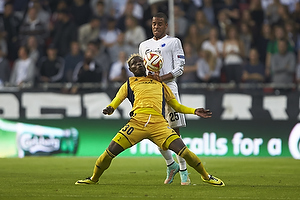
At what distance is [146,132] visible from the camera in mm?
8406

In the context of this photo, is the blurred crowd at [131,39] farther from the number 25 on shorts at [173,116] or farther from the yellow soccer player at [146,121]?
the yellow soccer player at [146,121]

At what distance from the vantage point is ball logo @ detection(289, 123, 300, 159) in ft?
47.8

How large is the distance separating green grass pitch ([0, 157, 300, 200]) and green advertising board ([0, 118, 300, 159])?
0.57 metres

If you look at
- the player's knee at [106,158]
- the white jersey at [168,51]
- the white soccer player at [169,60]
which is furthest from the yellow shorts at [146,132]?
the white jersey at [168,51]

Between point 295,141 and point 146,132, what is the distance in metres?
7.09

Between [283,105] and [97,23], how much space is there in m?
6.16

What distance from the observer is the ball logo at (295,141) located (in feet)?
47.8

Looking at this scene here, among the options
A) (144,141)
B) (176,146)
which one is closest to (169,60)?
(176,146)

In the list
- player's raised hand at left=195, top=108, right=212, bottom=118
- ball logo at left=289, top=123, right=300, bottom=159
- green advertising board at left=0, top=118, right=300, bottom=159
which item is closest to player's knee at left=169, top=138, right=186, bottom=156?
player's raised hand at left=195, top=108, right=212, bottom=118

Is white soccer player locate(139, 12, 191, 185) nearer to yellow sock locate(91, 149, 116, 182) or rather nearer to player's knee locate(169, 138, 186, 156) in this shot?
player's knee locate(169, 138, 186, 156)

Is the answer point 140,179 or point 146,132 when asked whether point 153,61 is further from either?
point 140,179

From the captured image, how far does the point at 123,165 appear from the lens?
1275 cm

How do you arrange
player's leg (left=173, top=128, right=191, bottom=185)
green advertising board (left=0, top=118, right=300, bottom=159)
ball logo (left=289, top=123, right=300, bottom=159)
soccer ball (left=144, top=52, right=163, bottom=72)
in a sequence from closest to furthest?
1. soccer ball (left=144, top=52, right=163, bottom=72)
2. player's leg (left=173, top=128, right=191, bottom=185)
3. ball logo (left=289, top=123, right=300, bottom=159)
4. green advertising board (left=0, top=118, right=300, bottom=159)

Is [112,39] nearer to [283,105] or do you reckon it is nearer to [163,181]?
[283,105]
